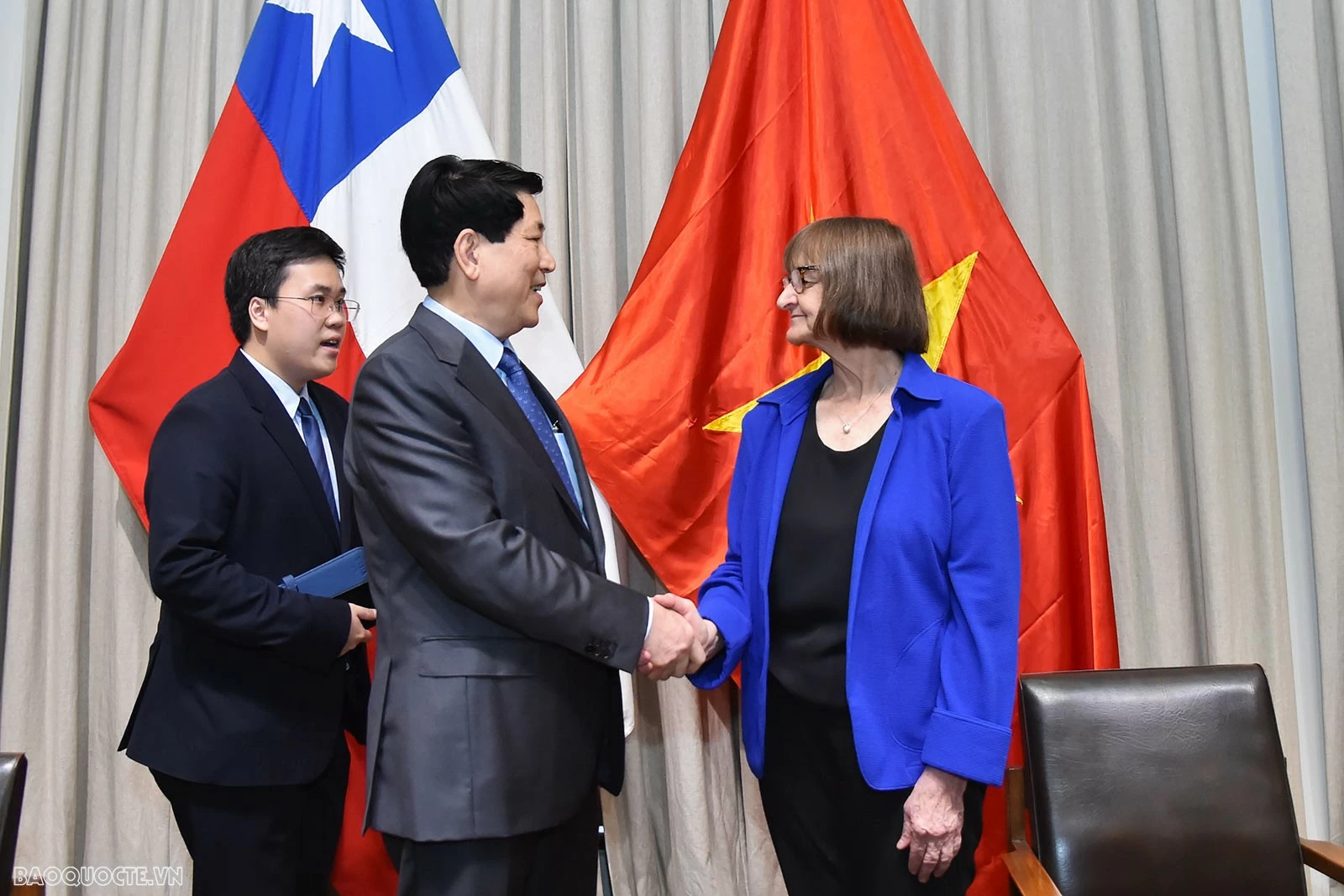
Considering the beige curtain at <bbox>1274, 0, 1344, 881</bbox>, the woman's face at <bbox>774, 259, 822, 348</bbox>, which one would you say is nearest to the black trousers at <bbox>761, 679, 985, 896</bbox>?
the woman's face at <bbox>774, 259, 822, 348</bbox>

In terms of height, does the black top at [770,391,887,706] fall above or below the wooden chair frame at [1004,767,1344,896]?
above

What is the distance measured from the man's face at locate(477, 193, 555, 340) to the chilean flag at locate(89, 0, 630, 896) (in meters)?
0.82

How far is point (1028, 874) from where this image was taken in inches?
63.9

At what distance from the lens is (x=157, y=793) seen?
2.74 m

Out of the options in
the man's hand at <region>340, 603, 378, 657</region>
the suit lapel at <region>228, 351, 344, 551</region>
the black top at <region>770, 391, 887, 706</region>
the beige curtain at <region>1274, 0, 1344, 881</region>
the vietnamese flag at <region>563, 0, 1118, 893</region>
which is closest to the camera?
the black top at <region>770, 391, 887, 706</region>

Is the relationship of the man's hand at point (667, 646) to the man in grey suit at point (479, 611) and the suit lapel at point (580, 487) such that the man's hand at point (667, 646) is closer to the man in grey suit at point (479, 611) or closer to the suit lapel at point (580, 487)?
the man in grey suit at point (479, 611)

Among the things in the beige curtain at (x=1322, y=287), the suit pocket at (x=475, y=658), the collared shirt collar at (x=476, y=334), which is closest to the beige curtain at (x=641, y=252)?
the beige curtain at (x=1322, y=287)

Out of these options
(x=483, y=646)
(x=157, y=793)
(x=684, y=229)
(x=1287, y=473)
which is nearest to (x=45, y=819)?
(x=157, y=793)

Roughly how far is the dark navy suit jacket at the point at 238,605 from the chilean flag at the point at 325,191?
617 mm

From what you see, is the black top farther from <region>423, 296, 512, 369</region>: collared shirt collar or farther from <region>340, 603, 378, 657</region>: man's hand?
<region>340, 603, 378, 657</region>: man's hand

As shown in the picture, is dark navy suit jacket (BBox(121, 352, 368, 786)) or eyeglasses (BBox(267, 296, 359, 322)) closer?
dark navy suit jacket (BBox(121, 352, 368, 786))

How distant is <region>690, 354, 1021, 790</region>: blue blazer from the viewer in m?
1.50

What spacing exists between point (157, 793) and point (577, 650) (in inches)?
75.5

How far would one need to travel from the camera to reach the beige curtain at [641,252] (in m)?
2.50
